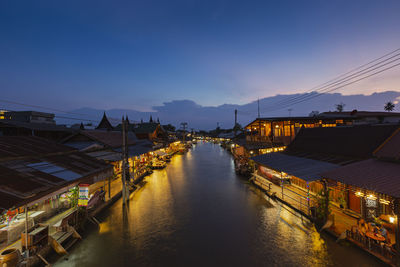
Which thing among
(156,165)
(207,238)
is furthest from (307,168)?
(156,165)

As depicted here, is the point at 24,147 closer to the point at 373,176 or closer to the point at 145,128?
the point at 373,176

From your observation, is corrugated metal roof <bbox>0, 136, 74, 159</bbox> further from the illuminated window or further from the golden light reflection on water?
the illuminated window

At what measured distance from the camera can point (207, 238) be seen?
33.5ft

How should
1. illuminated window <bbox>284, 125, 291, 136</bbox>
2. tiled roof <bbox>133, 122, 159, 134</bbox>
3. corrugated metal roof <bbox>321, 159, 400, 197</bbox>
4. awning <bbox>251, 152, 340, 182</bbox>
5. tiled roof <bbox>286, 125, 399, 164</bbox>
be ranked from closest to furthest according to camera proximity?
1. corrugated metal roof <bbox>321, 159, 400, 197</bbox>
2. awning <bbox>251, 152, 340, 182</bbox>
3. tiled roof <bbox>286, 125, 399, 164</bbox>
4. illuminated window <bbox>284, 125, 291, 136</bbox>
5. tiled roof <bbox>133, 122, 159, 134</bbox>

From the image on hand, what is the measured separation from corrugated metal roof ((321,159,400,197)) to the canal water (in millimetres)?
3156

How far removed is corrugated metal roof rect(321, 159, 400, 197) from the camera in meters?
7.65

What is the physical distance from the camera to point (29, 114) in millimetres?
36438

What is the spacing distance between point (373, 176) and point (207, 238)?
908cm

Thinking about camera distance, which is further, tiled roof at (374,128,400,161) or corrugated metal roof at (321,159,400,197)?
tiled roof at (374,128,400,161)

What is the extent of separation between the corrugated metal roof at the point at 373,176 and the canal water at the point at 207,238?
3.16 metres

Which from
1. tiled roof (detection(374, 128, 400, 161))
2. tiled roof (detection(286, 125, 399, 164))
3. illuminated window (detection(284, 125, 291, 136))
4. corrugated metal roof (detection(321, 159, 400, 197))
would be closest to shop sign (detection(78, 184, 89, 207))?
corrugated metal roof (detection(321, 159, 400, 197))

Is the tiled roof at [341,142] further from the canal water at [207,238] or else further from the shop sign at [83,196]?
the shop sign at [83,196]

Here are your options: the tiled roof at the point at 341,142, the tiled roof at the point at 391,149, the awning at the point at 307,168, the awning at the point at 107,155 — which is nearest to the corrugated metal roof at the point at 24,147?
the awning at the point at 107,155

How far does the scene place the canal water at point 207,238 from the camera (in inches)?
328
